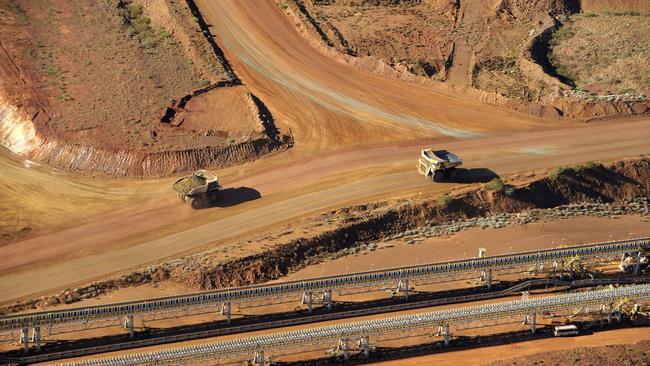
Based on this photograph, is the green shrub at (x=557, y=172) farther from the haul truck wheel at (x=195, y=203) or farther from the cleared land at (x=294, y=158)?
the haul truck wheel at (x=195, y=203)

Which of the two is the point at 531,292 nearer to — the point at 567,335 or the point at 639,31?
the point at 567,335

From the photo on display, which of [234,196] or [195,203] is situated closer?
[195,203]

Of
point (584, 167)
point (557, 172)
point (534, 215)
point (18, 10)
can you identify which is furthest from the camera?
point (18, 10)

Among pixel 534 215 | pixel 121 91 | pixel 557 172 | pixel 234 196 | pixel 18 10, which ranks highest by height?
pixel 18 10

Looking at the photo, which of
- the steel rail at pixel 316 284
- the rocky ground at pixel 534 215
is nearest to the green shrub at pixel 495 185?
the rocky ground at pixel 534 215

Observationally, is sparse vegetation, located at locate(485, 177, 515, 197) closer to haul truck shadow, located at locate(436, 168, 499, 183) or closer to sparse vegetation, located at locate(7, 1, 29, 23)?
haul truck shadow, located at locate(436, 168, 499, 183)

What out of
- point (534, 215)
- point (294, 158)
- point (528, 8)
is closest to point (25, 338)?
point (294, 158)

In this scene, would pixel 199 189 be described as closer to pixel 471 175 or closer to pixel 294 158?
pixel 294 158

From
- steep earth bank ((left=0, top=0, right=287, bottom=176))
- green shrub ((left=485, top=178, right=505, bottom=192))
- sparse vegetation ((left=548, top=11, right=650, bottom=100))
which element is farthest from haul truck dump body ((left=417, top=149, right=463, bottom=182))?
sparse vegetation ((left=548, top=11, right=650, bottom=100))
